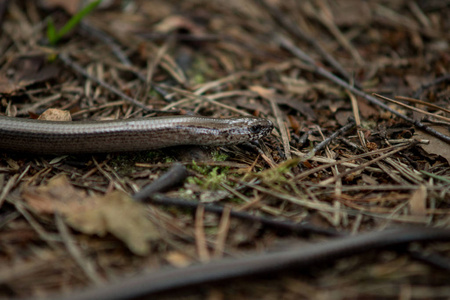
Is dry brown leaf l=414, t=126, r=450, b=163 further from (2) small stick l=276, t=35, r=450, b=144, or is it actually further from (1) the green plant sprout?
(1) the green plant sprout

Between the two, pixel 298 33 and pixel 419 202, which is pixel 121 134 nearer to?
pixel 419 202

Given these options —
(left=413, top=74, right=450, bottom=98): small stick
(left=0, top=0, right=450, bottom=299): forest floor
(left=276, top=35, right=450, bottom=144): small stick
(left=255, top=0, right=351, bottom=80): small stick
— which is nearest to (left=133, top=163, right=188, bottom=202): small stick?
(left=0, top=0, right=450, bottom=299): forest floor

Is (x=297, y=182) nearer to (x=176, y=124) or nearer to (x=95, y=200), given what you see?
(x=176, y=124)

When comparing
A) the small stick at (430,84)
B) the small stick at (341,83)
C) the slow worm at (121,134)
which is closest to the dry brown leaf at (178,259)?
the slow worm at (121,134)

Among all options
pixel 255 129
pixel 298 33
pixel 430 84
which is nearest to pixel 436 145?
pixel 430 84

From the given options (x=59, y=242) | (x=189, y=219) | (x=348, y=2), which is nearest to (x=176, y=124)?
(x=189, y=219)

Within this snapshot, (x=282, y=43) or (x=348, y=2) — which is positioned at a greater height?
(x=348, y=2)

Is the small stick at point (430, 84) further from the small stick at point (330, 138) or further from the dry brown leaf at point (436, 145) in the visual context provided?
the small stick at point (330, 138)
